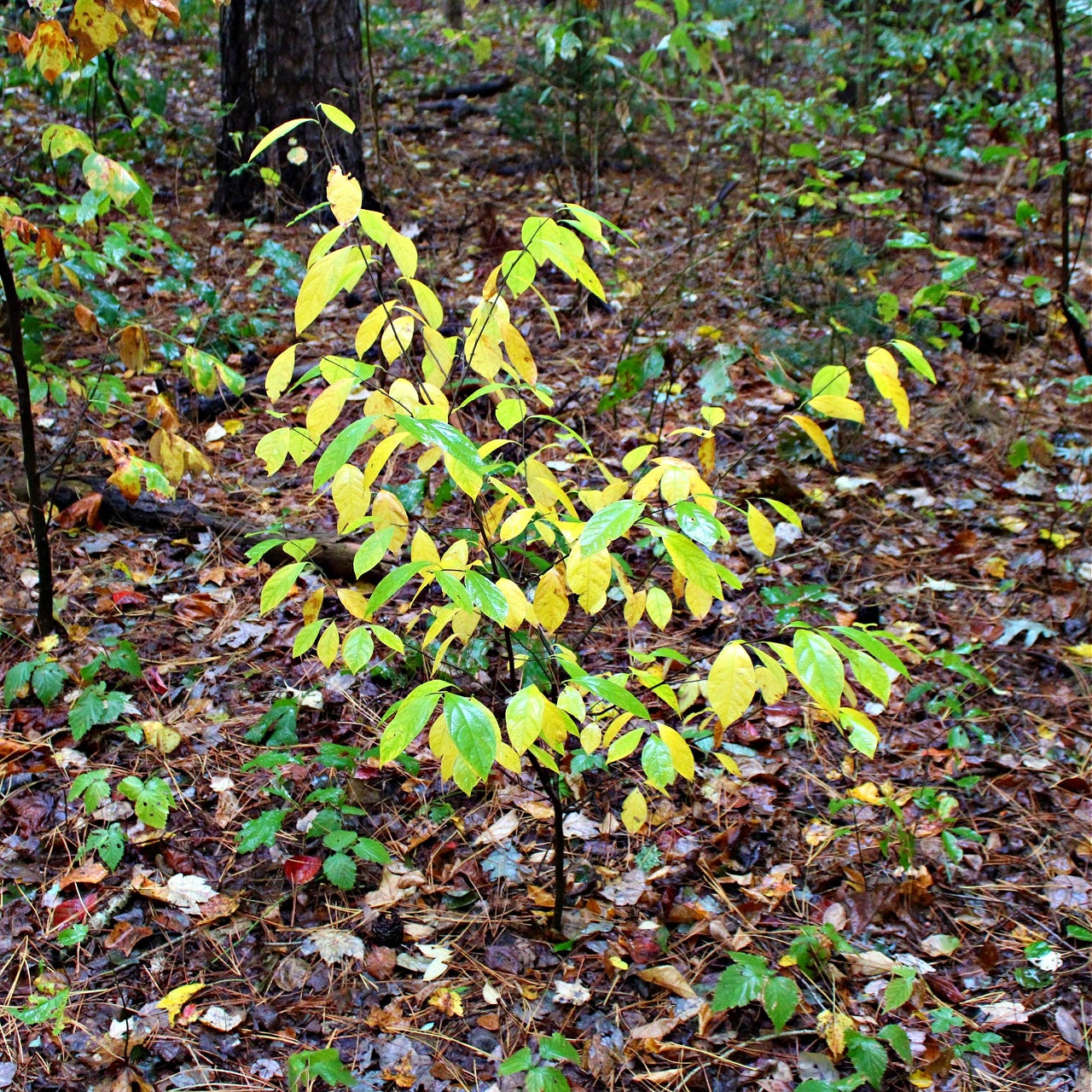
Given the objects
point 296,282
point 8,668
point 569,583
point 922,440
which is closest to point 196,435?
point 296,282

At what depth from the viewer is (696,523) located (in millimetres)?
1382

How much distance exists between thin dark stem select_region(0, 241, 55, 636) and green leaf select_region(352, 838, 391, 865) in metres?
1.24

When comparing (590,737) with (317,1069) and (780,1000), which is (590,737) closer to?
(780,1000)

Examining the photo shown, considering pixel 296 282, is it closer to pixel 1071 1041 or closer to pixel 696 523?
pixel 696 523

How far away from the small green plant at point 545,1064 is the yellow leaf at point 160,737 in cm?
121

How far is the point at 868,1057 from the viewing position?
68.1 inches

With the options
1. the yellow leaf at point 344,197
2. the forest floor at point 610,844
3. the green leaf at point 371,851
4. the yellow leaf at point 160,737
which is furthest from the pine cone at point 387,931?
the yellow leaf at point 344,197

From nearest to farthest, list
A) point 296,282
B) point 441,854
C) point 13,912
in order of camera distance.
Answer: point 13,912, point 441,854, point 296,282

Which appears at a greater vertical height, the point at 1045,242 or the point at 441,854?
the point at 1045,242

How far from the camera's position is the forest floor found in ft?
6.03

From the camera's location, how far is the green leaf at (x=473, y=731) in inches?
49.5

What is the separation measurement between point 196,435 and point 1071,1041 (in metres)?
3.48

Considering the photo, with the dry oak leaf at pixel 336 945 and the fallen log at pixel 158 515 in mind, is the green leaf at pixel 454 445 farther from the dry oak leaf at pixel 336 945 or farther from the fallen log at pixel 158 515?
the fallen log at pixel 158 515

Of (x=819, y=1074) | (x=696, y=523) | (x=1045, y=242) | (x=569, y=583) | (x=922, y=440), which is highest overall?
(x=1045, y=242)
